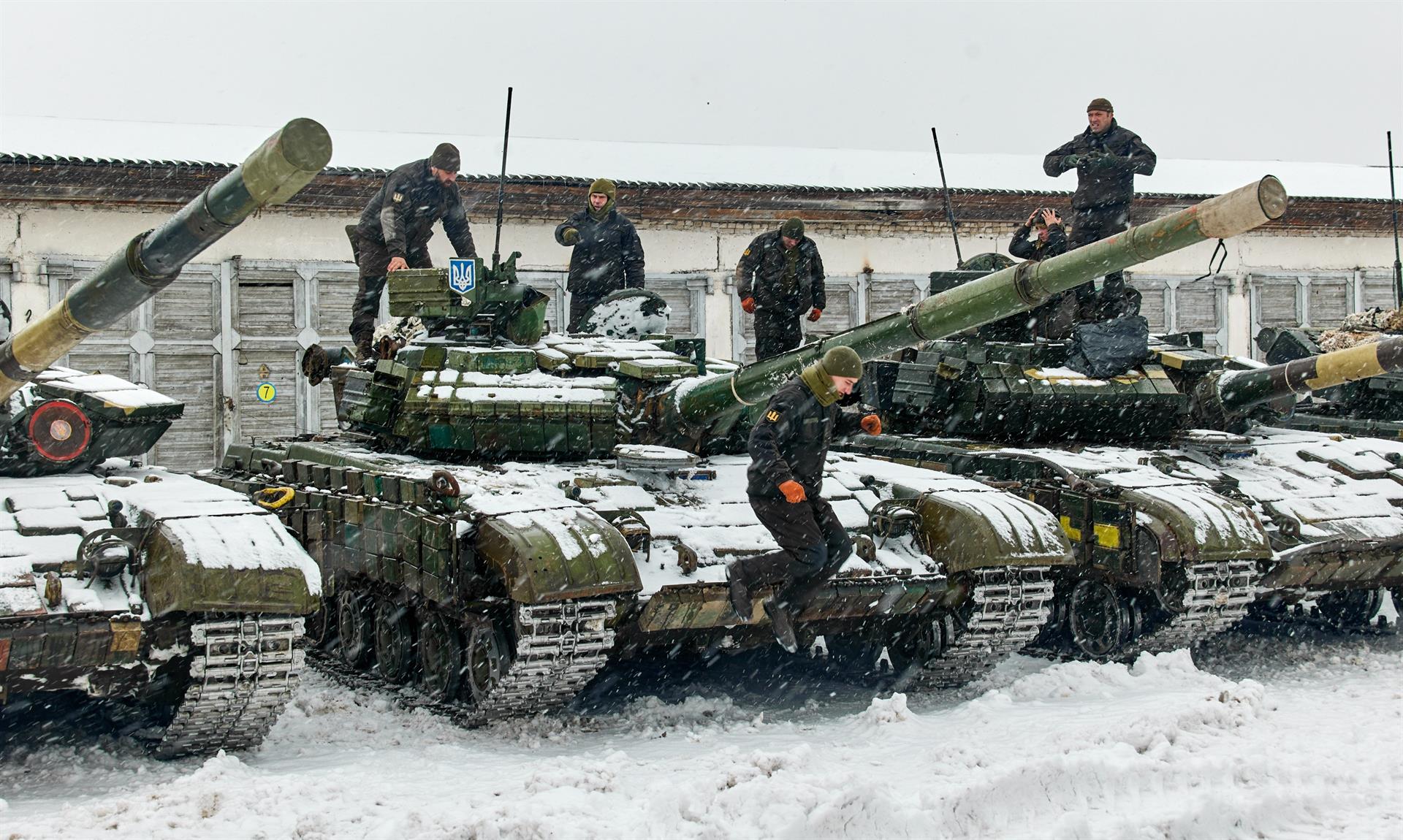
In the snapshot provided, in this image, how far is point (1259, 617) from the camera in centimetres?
1270

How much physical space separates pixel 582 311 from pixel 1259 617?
6.53 m

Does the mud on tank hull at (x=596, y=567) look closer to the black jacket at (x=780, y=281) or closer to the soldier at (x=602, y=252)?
the black jacket at (x=780, y=281)

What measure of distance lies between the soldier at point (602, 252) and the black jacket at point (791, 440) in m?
4.83

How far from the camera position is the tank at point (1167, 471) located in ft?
32.6

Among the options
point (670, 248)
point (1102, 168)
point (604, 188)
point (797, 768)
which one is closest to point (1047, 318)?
point (1102, 168)

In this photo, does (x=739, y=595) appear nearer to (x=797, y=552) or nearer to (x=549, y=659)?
(x=797, y=552)

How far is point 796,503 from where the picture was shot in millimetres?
8070

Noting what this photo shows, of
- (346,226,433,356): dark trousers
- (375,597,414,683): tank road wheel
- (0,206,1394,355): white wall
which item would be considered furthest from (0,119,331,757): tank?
(0,206,1394,355): white wall

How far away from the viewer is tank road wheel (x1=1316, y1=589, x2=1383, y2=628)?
12.3 m

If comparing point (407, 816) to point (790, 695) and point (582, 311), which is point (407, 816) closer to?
point (790, 695)

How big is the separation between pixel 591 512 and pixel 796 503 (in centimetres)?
120

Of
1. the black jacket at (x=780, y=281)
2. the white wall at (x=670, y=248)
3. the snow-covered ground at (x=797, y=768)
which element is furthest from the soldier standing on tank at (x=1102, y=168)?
the white wall at (x=670, y=248)

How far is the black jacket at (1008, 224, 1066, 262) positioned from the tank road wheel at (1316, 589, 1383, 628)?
148 inches

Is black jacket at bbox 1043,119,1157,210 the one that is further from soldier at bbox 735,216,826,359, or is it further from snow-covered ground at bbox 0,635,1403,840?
snow-covered ground at bbox 0,635,1403,840
